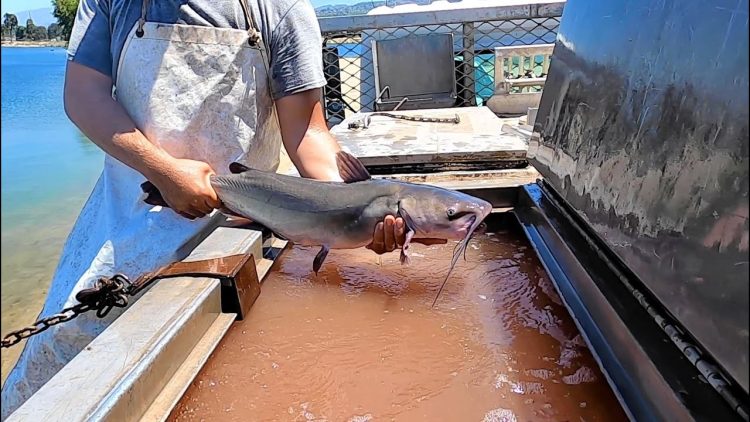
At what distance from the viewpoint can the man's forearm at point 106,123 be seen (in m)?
1.95

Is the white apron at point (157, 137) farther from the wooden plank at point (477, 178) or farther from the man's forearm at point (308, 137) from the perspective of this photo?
the wooden plank at point (477, 178)

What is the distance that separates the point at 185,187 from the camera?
6.24 ft

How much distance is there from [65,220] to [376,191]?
861 centimetres

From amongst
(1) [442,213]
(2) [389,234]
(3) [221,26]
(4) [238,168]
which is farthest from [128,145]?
(1) [442,213]

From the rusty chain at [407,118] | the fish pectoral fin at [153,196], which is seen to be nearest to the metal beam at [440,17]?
the rusty chain at [407,118]

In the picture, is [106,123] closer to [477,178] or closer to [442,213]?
[442,213]

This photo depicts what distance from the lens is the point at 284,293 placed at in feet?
5.96

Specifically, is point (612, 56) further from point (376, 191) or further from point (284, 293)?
point (284, 293)

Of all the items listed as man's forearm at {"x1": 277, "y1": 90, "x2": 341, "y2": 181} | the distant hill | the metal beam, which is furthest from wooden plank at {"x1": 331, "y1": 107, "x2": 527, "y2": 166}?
the distant hill

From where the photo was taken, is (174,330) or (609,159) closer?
(174,330)

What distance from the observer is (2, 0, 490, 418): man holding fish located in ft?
6.26

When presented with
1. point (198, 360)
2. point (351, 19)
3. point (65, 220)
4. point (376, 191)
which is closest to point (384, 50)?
point (351, 19)

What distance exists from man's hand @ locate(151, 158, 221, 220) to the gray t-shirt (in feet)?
1.48

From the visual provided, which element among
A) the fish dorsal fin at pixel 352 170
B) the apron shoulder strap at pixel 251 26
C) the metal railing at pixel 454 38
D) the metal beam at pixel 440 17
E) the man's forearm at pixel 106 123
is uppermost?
the apron shoulder strap at pixel 251 26
